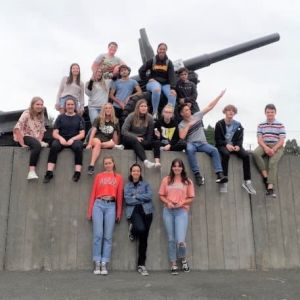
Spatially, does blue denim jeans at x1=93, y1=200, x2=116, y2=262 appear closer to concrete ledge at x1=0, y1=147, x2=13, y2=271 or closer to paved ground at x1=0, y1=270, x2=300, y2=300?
paved ground at x1=0, y1=270, x2=300, y2=300

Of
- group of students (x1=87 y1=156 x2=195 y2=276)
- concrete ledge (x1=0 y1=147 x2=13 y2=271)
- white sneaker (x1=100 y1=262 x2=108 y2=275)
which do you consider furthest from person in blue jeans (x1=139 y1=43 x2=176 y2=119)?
white sneaker (x1=100 y1=262 x2=108 y2=275)

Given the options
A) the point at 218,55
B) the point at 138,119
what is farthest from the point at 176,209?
the point at 218,55

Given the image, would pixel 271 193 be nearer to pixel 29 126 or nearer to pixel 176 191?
pixel 176 191

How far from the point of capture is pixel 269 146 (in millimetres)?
7457

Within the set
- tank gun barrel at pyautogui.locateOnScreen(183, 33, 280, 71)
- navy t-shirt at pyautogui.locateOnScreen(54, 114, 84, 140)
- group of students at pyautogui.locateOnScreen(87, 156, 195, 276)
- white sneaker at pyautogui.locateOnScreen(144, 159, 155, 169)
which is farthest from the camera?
A: tank gun barrel at pyautogui.locateOnScreen(183, 33, 280, 71)

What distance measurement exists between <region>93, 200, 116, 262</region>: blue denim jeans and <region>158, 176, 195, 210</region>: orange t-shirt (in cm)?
85

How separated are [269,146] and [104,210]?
338cm

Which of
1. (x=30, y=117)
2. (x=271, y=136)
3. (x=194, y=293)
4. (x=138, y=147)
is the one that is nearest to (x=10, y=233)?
(x=30, y=117)

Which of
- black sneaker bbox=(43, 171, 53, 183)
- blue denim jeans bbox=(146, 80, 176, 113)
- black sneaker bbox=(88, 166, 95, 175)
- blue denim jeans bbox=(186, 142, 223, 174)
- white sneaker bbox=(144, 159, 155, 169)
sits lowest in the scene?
black sneaker bbox=(43, 171, 53, 183)

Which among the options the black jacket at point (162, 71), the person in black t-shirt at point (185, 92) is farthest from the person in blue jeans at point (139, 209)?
the person in black t-shirt at point (185, 92)

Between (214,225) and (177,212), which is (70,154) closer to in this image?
(177,212)

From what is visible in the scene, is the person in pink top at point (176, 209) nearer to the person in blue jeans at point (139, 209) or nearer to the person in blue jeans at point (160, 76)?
the person in blue jeans at point (139, 209)

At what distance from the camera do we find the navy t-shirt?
271 inches

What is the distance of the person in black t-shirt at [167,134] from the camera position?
7207 millimetres
